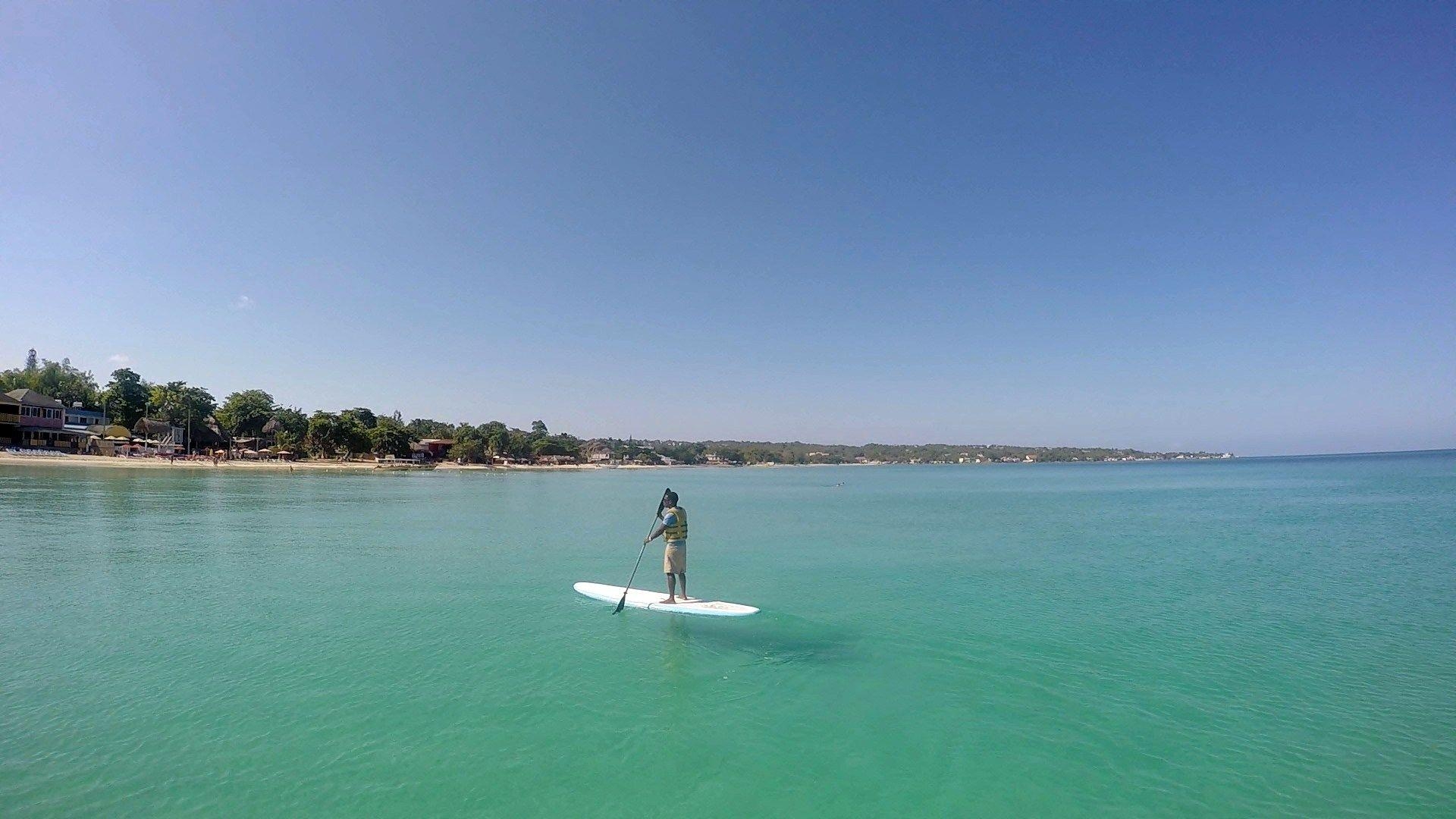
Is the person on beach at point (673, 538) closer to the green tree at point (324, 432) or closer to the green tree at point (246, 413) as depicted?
the green tree at point (324, 432)

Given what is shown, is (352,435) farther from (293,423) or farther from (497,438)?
(497,438)

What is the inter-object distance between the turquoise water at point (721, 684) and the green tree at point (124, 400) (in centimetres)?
9013

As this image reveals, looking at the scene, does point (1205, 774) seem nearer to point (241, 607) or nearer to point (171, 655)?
point (171, 655)

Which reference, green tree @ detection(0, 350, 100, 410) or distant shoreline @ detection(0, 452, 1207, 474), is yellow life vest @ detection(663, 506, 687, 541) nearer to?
distant shoreline @ detection(0, 452, 1207, 474)

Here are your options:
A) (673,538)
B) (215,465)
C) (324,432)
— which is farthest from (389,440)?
(673,538)

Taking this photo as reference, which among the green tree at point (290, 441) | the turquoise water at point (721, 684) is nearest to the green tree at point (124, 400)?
the green tree at point (290, 441)

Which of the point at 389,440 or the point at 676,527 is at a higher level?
the point at 389,440

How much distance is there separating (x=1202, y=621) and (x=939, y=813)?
11093mm

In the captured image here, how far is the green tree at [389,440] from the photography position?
98188 millimetres

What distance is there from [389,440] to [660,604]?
9885cm

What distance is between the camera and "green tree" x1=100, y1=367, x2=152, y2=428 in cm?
9062

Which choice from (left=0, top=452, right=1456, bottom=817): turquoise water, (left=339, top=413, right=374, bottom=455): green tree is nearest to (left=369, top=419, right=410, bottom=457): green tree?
(left=339, top=413, right=374, bottom=455): green tree

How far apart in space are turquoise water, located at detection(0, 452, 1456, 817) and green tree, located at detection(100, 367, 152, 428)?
90.1 m

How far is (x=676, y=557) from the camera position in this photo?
1348cm
